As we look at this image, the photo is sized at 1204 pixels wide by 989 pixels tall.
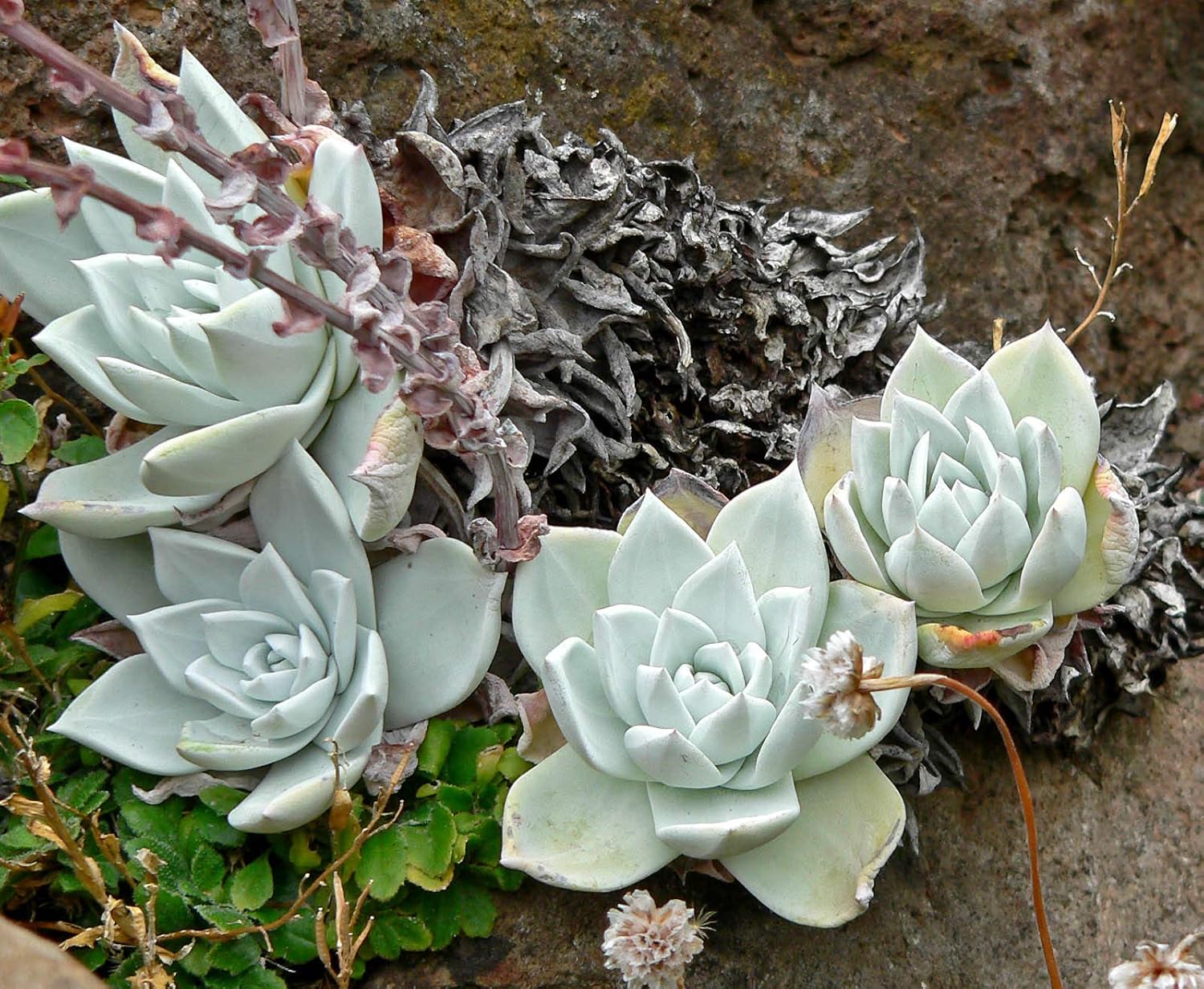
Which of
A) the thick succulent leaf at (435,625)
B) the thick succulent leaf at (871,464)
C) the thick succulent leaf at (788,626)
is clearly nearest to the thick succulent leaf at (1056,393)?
the thick succulent leaf at (871,464)

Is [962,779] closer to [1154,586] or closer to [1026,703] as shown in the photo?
[1026,703]

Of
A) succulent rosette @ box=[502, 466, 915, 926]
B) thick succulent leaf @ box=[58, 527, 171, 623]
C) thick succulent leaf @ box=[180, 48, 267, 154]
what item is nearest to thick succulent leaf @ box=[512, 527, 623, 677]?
succulent rosette @ box=[502, 466, 915, 926]

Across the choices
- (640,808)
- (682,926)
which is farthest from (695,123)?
(682,926)

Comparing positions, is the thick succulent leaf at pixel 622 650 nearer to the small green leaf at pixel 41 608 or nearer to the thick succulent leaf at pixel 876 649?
the thick succulent leaf at pixel 876 649

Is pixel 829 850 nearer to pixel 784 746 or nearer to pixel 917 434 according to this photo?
pixel 784 746

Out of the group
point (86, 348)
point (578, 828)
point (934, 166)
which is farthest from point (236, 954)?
point (934, 166)
